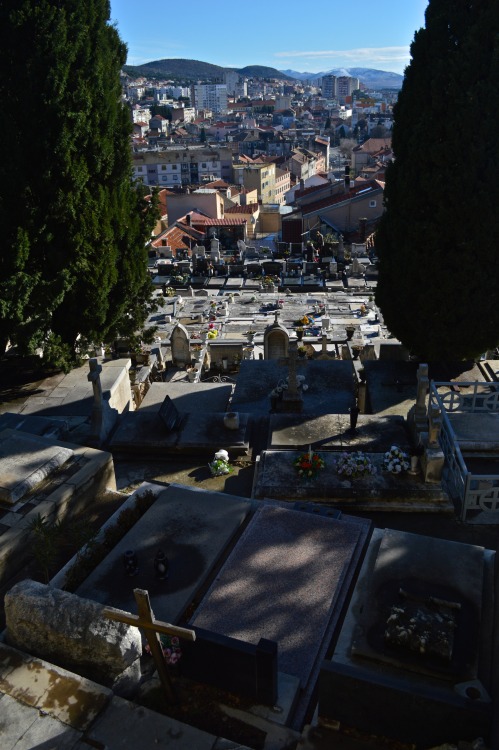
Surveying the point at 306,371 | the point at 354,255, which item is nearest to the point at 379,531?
the point at 306,371

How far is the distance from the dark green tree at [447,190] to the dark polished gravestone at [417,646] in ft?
27.0

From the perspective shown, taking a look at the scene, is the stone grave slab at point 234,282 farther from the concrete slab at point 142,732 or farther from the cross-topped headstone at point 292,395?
the concrete slab at point 142,732

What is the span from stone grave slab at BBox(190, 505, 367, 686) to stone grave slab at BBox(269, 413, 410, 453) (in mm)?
2955

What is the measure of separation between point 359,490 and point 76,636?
16.9 feet

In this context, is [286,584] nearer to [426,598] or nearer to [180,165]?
[426,598]

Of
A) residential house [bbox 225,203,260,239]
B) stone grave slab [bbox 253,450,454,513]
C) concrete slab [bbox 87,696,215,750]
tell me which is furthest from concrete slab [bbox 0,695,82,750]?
residential house [bbox 225,203,260,239]

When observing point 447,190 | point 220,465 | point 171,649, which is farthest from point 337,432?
point 171,649

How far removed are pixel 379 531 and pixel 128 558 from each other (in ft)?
10.3

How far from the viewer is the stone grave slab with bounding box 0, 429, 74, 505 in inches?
325

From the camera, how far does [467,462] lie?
35.1 ft

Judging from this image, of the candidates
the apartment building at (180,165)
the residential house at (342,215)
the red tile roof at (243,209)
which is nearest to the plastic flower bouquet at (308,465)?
the residential house at (342,215)

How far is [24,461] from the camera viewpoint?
877 cm

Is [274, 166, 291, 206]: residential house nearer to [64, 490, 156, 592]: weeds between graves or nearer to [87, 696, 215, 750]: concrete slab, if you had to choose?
[64, 490, 156, 592]: weeds between graves

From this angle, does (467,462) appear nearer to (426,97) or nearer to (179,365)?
(426,97)
